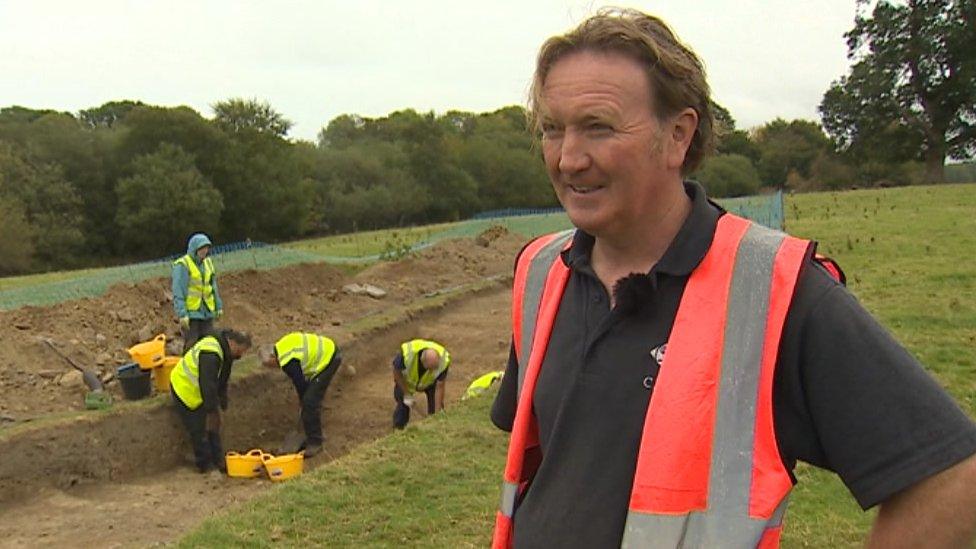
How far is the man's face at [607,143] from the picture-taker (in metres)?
1.62

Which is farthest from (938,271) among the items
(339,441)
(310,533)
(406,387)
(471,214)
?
(471,214)

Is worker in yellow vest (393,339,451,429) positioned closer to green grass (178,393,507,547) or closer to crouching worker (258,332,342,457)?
crouching worker (258,332,342,457)

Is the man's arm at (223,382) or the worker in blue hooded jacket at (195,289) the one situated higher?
the worker in blue hooded jacket at (195,289)

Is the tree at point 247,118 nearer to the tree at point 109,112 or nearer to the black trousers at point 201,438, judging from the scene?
the tree at point 109,112

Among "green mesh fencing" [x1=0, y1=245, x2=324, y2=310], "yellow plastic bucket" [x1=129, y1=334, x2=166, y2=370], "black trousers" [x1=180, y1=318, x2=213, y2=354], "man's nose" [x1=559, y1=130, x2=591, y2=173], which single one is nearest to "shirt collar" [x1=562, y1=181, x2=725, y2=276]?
"man's nose" [x1=559, y1=130, x2=591, y2=173]

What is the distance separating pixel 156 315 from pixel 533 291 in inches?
488

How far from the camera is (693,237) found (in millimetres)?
1652

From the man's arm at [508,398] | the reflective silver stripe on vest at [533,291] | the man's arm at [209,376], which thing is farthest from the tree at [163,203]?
the reflective silver stripe on vest at [533,291]

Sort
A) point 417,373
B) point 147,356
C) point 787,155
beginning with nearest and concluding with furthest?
point 417,373, point 147,356, point 787,155

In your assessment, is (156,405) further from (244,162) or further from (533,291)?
(244,162)

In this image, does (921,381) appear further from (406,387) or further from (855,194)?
(855,194)

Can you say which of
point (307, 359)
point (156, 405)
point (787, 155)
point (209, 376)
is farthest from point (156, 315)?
point (787, 155)

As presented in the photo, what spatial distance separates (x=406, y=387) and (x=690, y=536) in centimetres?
818

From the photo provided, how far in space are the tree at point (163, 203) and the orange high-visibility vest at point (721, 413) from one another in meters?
40.3
